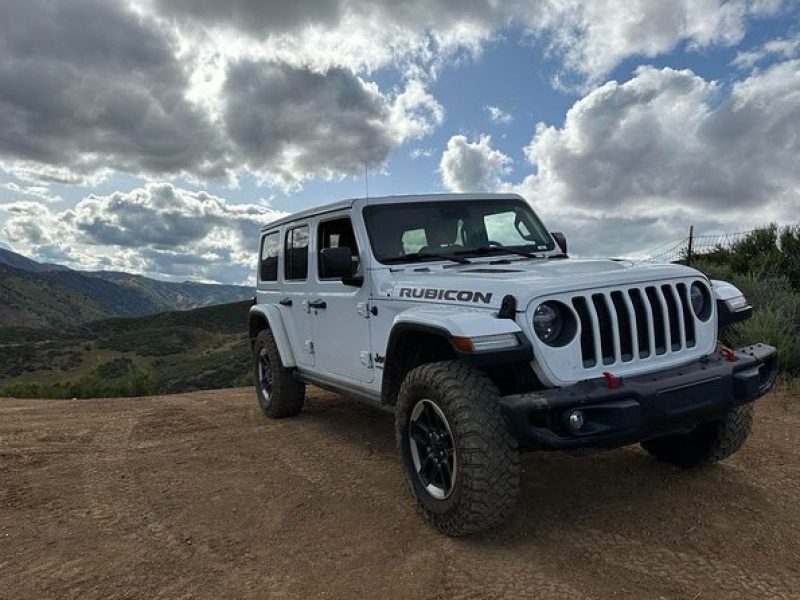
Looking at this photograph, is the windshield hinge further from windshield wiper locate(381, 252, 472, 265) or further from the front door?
windshield wiper locate(381, 252, 472, 265)

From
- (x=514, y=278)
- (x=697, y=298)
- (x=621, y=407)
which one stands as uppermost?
(x=514, y=278)

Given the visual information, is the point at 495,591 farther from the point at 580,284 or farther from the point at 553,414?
the point at 580,284

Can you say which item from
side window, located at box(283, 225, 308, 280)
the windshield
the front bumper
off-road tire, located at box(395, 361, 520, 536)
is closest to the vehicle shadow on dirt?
off-road tire, located at box(395, 361, 520, 536)

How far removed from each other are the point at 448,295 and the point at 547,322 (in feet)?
2.02

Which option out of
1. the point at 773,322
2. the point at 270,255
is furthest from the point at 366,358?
the point at 773,322

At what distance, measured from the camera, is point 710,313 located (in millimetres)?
3523

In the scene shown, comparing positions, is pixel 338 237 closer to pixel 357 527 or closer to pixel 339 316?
pixel 339 316

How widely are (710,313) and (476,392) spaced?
1603 mm

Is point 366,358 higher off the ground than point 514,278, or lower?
lower

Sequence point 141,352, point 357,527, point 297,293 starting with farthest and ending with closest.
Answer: point 141,352 → point 297,293 → point 357,527

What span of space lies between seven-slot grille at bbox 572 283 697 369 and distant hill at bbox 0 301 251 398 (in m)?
42.8

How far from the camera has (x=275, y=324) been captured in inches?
229

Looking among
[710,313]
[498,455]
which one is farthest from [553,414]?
[710,313]

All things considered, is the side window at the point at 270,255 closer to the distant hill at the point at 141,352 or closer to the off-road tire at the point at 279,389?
the off-road tire at the point at 279,389
